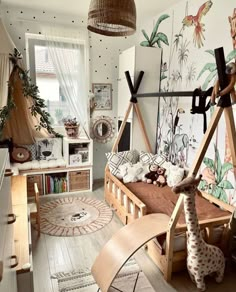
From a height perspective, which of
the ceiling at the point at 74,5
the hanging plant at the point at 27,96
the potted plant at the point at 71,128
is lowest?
the potted plant at the point at 71,128

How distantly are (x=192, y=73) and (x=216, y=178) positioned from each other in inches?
50.6

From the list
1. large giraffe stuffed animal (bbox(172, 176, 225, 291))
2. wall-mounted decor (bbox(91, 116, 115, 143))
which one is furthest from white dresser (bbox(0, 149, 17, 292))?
wall-mounted decor (bbox(91, 116, 115, 143))

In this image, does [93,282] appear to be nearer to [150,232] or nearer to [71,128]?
[150,232]

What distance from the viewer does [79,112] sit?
388cm

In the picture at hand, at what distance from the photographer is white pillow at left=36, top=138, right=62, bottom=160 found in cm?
A: 368

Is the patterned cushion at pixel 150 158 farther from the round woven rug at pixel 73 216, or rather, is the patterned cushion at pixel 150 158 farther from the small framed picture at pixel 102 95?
the small framed picture at pixel 102 95

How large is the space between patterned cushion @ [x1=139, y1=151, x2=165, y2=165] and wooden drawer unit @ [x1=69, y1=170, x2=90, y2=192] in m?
0.93

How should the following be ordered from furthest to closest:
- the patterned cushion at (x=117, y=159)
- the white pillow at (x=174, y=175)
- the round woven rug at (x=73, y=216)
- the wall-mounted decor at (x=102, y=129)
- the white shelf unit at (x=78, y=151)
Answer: the wall-mounted decor at (x=102, y=129) → the white shelf unit at (x=78, y=151) → the patterned cushion at (x=117, y=159) → the white pillow at (x=174, y=175) → the round woven rug at (x=73, y=216)

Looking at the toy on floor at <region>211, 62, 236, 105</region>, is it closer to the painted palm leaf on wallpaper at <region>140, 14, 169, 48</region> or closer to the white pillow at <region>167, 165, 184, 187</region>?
the white pillow at <region>167, 165, 184, 187</region>

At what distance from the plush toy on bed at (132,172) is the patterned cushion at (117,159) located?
71mm

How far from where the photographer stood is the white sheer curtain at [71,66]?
361 centimetres

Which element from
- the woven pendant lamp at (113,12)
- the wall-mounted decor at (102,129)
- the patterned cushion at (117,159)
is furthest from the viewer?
the wall-mounted decor at (102,129)

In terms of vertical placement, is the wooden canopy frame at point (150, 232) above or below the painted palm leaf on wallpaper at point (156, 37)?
below

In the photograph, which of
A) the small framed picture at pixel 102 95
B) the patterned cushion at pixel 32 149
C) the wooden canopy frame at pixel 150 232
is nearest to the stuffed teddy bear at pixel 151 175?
the wooden canopy frame at pixel 150 232
